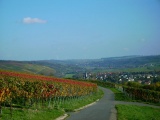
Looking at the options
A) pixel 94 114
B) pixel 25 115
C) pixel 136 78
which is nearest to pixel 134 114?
pixel 94 114

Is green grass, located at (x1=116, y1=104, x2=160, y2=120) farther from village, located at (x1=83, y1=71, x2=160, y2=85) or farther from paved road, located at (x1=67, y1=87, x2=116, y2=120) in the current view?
village, located at (x1=83, y1=71, x2=160, y2=85)

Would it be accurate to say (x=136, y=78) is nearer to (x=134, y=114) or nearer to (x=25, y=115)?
(x=134, y=114)

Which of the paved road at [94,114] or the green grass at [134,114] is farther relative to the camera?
the green grass at [134,114]

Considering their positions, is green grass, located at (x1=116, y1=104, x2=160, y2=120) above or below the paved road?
below

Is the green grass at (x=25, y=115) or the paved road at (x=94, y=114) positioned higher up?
the green grass at (x=25, y=115)

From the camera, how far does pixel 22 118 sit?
47.9ft

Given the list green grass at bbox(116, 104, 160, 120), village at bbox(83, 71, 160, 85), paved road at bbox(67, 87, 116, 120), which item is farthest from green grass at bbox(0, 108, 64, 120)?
village at bbox(83, 71, 160, 85)

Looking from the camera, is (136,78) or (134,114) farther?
(136,78)

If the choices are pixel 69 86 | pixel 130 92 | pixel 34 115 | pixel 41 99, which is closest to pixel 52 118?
pixel 34 115

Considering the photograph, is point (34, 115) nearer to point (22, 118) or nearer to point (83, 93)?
point (22, 118)

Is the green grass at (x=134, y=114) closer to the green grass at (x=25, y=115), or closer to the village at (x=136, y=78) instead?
the green grass at (x=25, y=115)

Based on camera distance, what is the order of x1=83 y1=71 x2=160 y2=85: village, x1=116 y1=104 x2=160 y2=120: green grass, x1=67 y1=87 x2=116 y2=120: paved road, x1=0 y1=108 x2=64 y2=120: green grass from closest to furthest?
x1=0 y1=108 x2=64 y2=120: green grass → x1=67 y1=87 x2=116 y2=120: paved road → x1=116 y1=104 x2=160 y2=120: green grass → x1=83 y1=71 x2=160 y2=85: village

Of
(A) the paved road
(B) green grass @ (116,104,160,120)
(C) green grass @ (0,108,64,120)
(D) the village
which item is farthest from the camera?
(D) the village

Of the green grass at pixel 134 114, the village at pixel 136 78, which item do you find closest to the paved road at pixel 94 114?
the green grass at pixel 134 114
